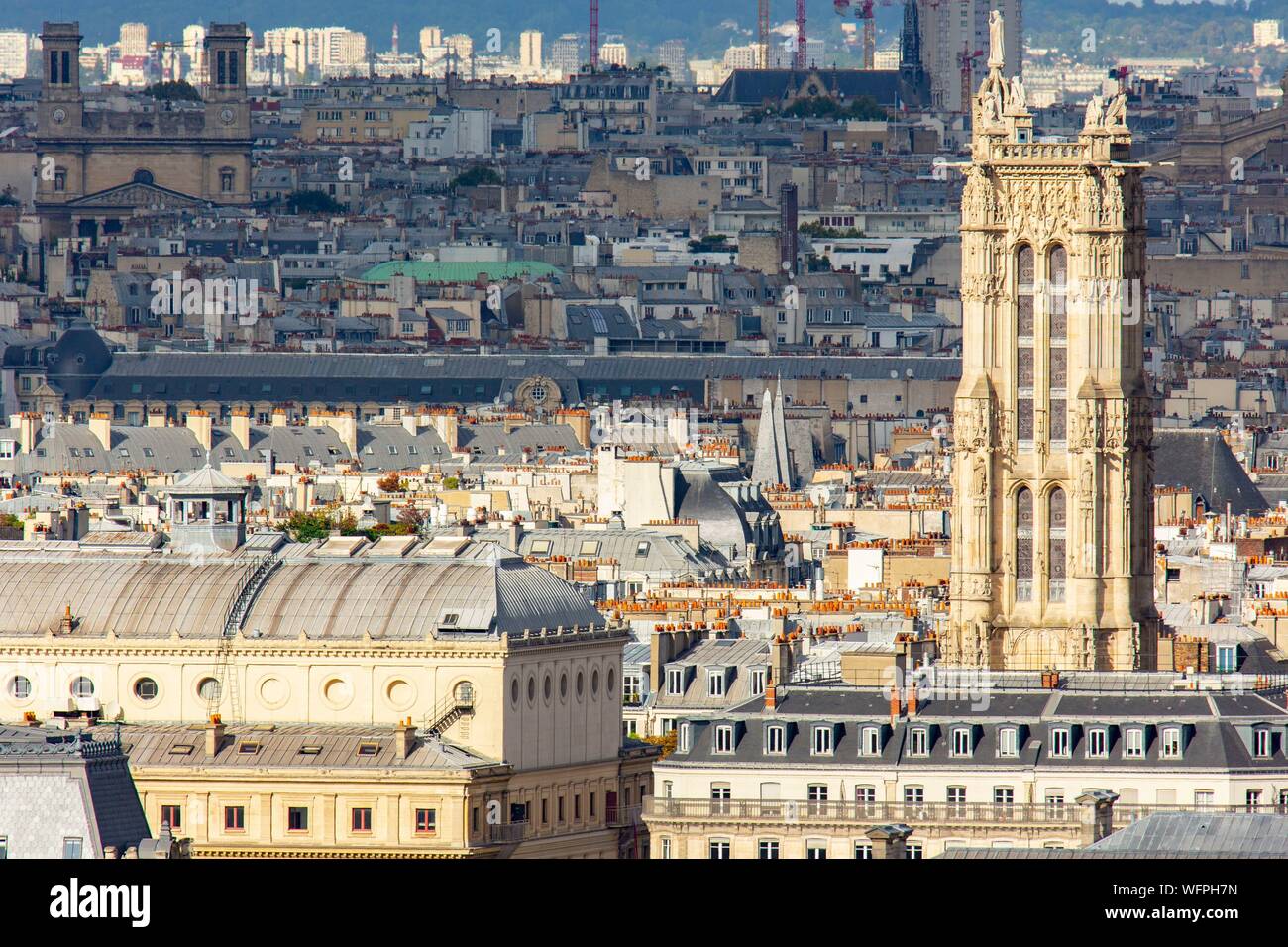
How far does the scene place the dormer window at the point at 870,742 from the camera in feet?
146

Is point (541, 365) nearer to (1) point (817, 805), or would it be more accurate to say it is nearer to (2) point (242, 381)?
(2) point (242, 381)

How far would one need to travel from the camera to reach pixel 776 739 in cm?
4488

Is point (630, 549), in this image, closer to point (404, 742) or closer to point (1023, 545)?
point (1023, 545)

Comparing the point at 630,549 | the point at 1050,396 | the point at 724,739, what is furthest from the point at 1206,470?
the point at 724,739

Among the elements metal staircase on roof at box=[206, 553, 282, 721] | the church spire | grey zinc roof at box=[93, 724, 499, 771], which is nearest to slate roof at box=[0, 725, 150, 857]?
grey zinc roof at box=[93, 724, 499, 771]

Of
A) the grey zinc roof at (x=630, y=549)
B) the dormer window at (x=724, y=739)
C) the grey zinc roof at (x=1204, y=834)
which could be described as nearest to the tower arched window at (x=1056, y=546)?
the dormer window at (x=724, y=739)

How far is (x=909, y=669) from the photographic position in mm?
50969

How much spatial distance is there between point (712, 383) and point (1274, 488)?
151 ft

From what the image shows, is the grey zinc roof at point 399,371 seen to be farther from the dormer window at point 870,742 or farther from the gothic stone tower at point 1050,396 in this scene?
the dormer window at point 870,742

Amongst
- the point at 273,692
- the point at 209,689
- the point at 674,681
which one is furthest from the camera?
the point at 674,681

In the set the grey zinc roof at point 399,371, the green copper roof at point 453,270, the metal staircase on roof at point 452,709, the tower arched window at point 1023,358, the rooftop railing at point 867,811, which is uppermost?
the green copper roof at point 453,270

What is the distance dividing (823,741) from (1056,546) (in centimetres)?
1618

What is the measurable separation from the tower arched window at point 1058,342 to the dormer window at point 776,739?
16.6 m

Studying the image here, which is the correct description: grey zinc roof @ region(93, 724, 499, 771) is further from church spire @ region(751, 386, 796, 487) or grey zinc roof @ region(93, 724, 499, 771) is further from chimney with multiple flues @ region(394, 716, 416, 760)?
church spire @ region(751, 386, 796, 487)
